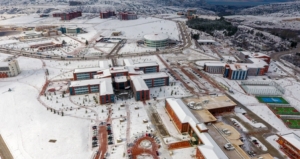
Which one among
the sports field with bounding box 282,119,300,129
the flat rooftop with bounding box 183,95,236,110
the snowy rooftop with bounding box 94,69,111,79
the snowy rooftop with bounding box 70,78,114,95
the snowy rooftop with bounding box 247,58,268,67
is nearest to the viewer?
the sports field with bounding box 282,119,300,129

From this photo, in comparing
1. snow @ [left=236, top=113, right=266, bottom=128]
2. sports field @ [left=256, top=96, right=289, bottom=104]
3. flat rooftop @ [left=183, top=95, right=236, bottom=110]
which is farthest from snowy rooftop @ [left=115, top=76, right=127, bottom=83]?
sports field @ [left=256, top=96, right=289, bottom=104]

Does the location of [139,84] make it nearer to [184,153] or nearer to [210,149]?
[184,153]

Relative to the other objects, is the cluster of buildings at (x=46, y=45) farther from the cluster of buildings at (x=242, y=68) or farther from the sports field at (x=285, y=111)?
the sports field at (x=285, y=111)

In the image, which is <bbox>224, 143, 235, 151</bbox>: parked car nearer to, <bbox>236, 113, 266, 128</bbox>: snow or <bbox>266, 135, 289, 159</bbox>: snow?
<bbox>266, 135, 289, 159</bbox>: snow

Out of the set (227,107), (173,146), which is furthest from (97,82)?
(227,107)

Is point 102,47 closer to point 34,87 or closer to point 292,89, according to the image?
point 34,87

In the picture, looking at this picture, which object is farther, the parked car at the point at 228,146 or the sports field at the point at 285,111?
the sports field at the point at 285,111

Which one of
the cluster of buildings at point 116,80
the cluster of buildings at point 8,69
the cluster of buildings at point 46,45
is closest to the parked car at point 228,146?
the cluster of buildings at point 116,80
